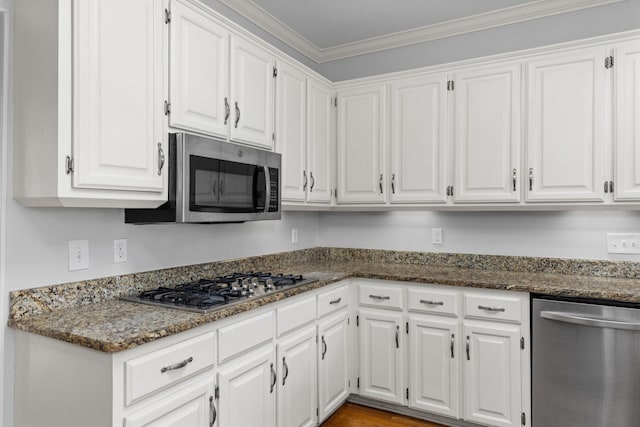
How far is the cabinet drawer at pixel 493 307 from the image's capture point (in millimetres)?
2373

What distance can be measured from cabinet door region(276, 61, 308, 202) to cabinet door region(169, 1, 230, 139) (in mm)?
525

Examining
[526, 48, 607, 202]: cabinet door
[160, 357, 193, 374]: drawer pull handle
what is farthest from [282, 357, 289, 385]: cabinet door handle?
[526, 48, 607, 202]: cabinet door

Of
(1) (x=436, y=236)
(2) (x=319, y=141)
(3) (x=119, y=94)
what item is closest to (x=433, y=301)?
(1) (x=436, y=236)

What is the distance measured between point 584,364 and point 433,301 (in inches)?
32.7

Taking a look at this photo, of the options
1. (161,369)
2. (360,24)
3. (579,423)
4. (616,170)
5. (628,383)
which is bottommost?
(579,423)

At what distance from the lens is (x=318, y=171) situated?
310cm

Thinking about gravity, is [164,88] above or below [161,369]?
above

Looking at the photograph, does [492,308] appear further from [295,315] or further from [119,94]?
[119,94]

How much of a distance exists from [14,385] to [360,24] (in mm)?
3037

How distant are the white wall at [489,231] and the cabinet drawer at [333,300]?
2.62ft

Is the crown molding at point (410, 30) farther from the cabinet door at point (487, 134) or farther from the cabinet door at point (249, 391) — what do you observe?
the cabinet door at point (249, 391)

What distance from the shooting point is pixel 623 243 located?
2.63m

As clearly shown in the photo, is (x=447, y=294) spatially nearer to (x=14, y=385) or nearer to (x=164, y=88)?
(x=164, y=88)

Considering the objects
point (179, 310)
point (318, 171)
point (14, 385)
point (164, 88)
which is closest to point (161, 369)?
point (179, 310)
